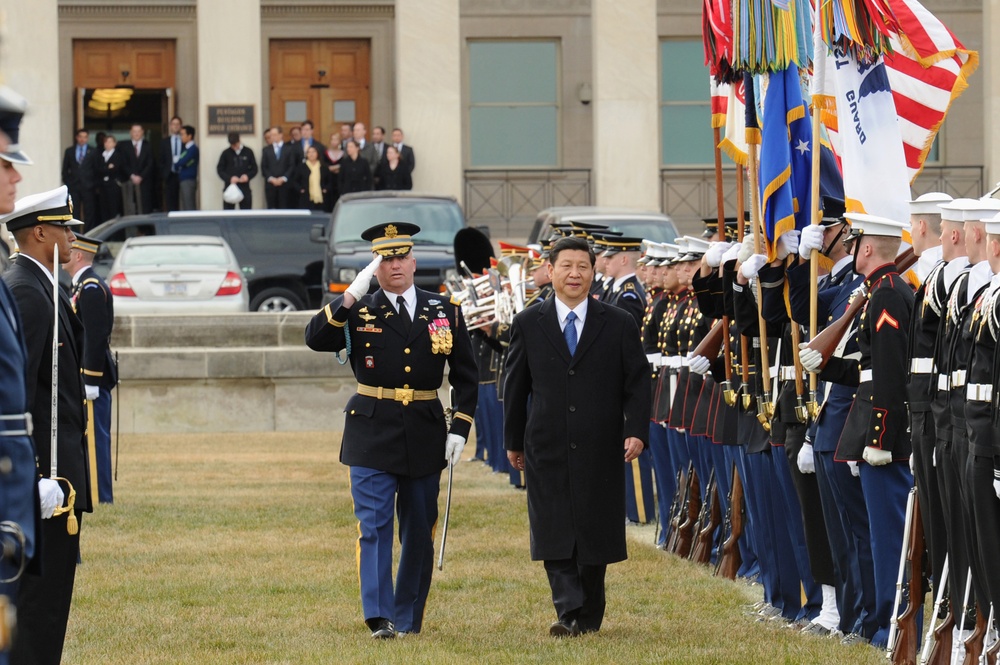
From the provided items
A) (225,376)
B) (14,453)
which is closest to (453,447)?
(14,453)

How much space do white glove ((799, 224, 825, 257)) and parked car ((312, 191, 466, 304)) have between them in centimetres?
1660

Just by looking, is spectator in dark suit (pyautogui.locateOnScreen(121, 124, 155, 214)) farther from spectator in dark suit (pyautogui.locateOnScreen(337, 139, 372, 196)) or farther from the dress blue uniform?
the dress blue uniform

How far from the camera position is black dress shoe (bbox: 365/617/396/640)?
9.88m

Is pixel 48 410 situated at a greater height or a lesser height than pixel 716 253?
A: lesser

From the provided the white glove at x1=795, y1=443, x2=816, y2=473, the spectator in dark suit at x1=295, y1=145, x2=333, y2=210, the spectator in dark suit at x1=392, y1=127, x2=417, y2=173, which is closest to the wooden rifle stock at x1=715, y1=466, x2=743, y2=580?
the white glove at x1=795, y1=443, x2=816, y2=473

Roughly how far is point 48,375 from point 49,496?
0.58 metres

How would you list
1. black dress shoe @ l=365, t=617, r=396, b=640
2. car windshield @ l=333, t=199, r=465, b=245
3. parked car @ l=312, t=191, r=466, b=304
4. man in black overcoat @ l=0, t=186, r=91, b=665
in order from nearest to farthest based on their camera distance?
man in black overcoat @ l=0, t=186, r=91, b=665
black dress shoe @ l=365, t=617, r=396, b=640
parked car @ l=312, t=191, r=466, b=304
car windshield @ l=333, t=199, r=465, b=245

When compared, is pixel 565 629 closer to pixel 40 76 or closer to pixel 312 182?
pixel 312 182

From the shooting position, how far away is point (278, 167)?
32.0m

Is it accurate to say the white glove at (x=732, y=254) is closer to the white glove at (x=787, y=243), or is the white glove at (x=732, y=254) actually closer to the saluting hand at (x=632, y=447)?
the white glove at (x=787, y=243)

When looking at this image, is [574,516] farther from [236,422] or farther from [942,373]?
[236,422]

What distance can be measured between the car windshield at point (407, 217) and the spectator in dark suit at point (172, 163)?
5740 mm

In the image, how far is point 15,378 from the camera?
544cm

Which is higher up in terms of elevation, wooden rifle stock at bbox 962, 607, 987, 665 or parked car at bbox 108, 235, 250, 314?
parked car at bbox 108, 235, 250, 314
